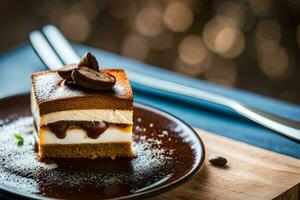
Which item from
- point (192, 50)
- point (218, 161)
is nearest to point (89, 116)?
point (218, 161)

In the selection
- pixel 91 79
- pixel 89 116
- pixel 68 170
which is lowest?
pixel 68 170

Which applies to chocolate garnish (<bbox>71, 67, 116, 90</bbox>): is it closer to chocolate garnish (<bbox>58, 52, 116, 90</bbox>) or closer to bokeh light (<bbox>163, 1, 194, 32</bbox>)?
chocolate garnish (<bbox>58, 52, 116, 90</bbox>)

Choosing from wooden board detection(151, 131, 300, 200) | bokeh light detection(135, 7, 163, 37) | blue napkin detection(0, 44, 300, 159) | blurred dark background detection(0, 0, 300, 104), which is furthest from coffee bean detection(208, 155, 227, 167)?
bokeh light detection(135, 7, 163, 37)

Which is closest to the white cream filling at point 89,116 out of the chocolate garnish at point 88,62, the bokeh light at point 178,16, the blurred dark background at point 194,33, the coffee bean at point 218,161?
the chocolate garnish at point 88,62

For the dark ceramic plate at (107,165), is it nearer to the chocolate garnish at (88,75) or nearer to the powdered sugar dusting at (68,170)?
the powdered sugar dusting at (68,170)

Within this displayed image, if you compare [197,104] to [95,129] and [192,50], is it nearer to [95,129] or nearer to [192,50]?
[95,129]
